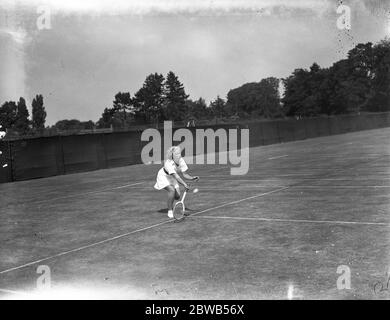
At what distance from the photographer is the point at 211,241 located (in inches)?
344

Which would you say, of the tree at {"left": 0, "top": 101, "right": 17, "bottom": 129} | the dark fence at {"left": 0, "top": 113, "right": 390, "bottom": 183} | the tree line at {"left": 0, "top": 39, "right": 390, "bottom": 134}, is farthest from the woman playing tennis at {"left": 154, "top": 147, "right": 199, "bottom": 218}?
the tree at {"left": 0, "top": 101, "right": 17, "bottom": 129}

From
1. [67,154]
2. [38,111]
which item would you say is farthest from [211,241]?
[38,111]

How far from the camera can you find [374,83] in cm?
12344

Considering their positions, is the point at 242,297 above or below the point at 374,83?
below

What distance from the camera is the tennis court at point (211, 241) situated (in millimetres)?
6254

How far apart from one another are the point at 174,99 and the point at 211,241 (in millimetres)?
154570

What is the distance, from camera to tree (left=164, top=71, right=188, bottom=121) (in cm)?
15244

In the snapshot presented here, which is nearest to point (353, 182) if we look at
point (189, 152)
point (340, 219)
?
point (340, 219)

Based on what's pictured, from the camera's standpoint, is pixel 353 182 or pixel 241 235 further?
pixel 353 182

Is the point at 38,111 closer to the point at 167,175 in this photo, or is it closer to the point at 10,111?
the point at 10,111

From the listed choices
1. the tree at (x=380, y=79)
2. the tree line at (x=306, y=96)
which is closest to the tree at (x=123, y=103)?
the tree line at (x=306, y=96)

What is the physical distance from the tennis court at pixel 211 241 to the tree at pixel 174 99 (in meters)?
136
